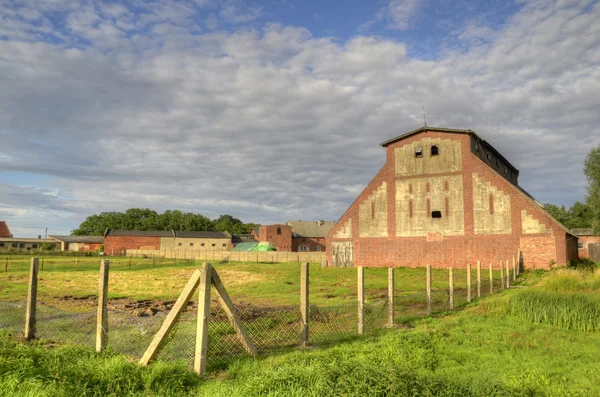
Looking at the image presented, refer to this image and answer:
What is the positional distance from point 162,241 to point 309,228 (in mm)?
31183

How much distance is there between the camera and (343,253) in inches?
1700

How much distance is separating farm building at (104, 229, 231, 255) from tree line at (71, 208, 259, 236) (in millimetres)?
33871

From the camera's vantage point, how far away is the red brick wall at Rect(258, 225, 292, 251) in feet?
274

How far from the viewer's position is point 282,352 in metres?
8.39

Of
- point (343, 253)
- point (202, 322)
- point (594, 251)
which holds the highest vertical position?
point (594, 251)

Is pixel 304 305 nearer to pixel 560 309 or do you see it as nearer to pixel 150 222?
pixel 560 309

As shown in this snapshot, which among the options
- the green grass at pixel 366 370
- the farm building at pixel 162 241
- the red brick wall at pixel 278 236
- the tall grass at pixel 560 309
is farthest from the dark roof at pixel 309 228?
the green grass at pixel 366 370

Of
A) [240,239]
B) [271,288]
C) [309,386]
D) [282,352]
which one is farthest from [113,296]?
[240,239]

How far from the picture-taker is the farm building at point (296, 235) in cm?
8394

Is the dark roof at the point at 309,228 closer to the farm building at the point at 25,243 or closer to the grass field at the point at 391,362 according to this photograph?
the farm building at the point at 25,243

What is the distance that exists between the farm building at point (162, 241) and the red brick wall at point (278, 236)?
12.8 m

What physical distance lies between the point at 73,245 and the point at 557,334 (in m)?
107

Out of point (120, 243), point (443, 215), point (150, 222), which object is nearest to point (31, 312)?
point (443, 215)

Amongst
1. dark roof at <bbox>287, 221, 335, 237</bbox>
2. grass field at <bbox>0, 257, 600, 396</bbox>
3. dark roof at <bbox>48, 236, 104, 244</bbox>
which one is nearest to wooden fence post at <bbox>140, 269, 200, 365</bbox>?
grass field at <bbox>0, 257, 600, 396</bbox>
